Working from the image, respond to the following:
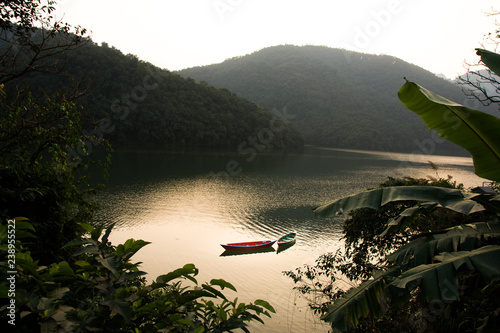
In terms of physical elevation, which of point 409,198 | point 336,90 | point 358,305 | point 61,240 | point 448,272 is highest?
point 336,90

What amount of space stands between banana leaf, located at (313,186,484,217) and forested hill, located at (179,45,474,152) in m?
83.7

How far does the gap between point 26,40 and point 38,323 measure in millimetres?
4741

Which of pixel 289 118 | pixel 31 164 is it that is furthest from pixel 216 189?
pixel 289 118

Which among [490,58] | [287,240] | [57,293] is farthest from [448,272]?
[287,240]

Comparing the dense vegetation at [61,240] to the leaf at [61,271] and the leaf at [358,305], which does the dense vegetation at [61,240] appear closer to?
the leaf at [61,271]

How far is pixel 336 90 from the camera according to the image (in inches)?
4063

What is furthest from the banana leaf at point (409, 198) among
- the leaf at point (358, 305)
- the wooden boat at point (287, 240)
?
the wooden boat at point (287, 240)

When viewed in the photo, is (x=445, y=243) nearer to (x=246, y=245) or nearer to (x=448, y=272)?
(x=448, y=272)

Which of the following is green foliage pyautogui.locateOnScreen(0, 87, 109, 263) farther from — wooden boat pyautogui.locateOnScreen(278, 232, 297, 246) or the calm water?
wooden boat pyautogui.locateOnScreen(278, 232, 297, 246)

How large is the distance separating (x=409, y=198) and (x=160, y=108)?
52.7m

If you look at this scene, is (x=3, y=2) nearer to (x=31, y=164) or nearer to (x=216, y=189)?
(x=31, y=164)

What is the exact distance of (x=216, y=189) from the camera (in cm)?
2194

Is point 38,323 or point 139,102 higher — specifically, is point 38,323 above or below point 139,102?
below

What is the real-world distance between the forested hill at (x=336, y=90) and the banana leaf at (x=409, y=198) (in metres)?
83.7
